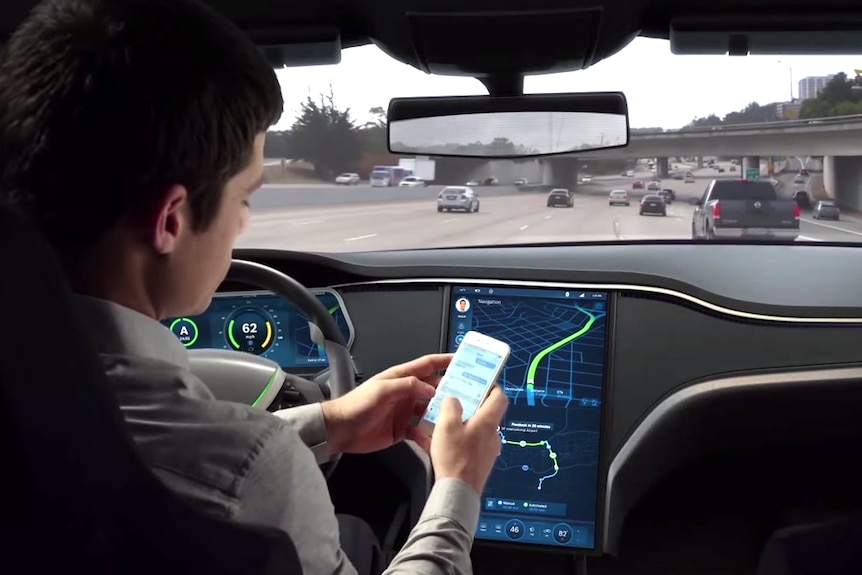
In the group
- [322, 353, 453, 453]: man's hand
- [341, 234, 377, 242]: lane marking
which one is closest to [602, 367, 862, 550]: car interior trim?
[322, 353, 453, 453]: man's hand

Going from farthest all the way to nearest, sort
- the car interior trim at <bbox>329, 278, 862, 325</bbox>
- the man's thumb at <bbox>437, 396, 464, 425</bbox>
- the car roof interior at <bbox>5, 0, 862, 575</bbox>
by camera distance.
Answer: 1. the car interior trim at <bbox>329, 278, 862, 325</bbox>
2. the car roof interior at <bbox>5, 0, 862, 575</bbox>
3. the man's thumb at <bbox>437, 396, 464, 425</bbox>

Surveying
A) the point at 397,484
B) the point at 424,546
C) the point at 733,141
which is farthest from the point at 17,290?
the point at 733,141

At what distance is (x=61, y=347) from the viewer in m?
1.18

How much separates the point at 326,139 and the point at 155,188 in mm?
2803

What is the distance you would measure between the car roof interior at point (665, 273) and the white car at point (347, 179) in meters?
0.36

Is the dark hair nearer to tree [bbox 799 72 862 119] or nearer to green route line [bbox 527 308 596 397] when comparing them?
green route line [bbox 527 308 596 397]

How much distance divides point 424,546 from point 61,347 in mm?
812

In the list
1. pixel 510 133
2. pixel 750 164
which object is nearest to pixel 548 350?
pixel 510 133

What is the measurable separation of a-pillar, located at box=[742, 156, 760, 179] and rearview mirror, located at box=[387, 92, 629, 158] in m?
1.40

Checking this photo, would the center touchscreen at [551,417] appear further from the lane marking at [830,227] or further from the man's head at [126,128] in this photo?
the man's head at [126,128]

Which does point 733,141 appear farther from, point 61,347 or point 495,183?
point 61,347

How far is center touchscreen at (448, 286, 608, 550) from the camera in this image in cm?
357

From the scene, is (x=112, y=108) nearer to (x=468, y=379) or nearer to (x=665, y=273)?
(x=468, y=379)

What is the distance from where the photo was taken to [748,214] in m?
4.30
